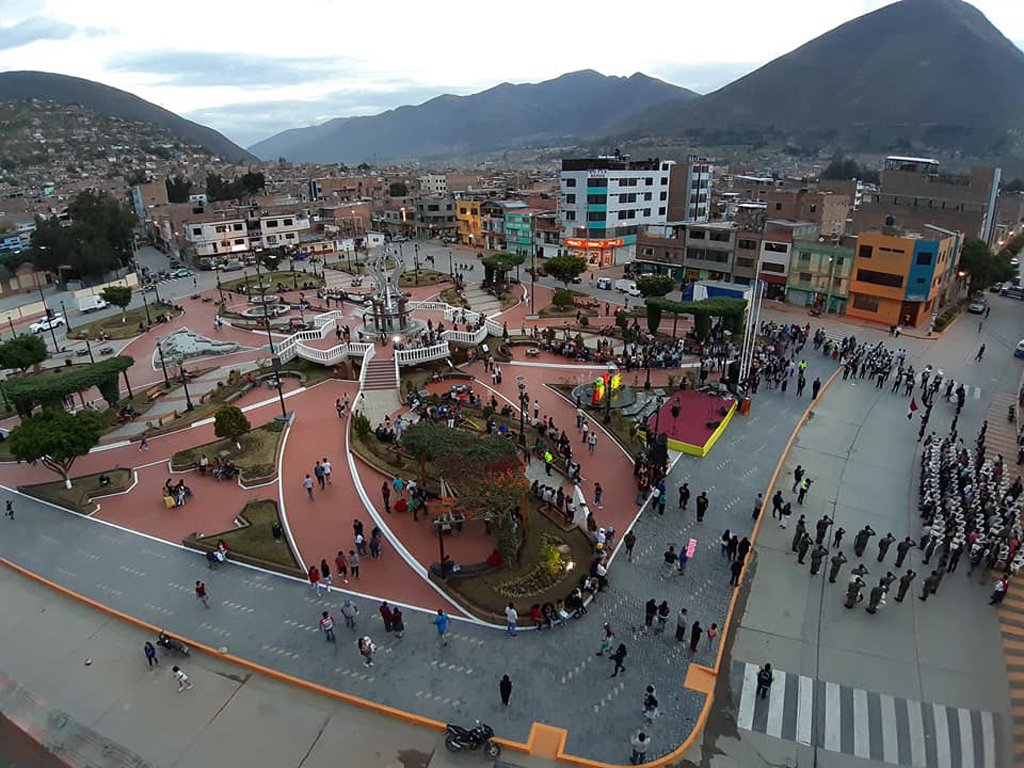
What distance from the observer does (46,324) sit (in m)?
51.4

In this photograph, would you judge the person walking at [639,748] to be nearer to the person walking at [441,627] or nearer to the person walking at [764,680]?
the person walking at [764,680]

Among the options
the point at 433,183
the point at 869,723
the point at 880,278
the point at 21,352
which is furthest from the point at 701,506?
the point at 433,183

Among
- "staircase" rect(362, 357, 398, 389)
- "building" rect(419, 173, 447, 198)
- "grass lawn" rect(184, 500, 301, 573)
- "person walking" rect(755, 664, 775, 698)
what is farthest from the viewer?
"building" rect(419, 173, 447, 198)

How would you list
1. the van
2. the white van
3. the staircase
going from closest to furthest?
the staircase < the white van < the van

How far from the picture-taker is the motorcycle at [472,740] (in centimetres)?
1282

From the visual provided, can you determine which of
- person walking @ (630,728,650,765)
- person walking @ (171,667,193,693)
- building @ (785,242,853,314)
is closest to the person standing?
person walking @ (630,728,650,765)

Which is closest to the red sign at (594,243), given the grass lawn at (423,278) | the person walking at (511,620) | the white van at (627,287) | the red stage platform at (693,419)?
the white van at (627,287)

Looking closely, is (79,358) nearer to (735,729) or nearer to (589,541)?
(589,541)

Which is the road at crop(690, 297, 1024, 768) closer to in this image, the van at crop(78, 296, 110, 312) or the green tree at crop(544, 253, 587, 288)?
the green tree at crop(544, 253, 587, 288)

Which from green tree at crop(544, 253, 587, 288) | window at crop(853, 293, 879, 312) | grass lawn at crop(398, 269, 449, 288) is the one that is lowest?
grass lawn at crop(398, 269, 449, 288)

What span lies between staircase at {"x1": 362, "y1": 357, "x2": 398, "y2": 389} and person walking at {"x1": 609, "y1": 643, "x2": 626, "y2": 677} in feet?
69.1

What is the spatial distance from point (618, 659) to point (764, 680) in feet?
11.3

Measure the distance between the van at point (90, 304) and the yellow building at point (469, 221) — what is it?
44.5 metres

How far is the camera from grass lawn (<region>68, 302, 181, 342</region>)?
4856 cm
